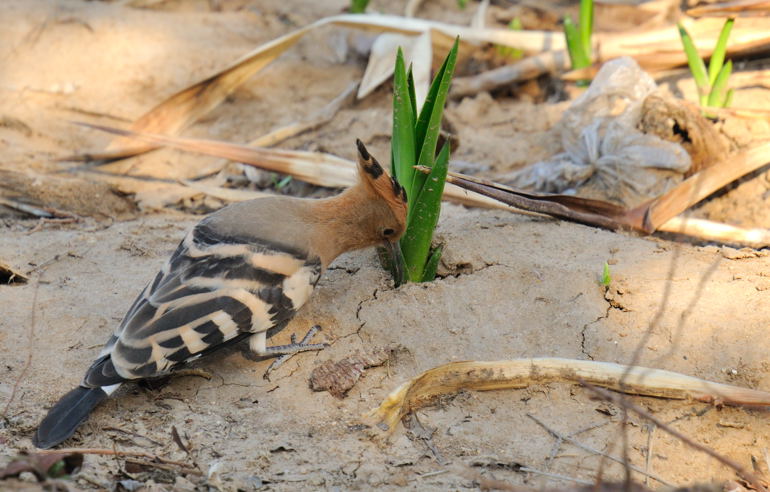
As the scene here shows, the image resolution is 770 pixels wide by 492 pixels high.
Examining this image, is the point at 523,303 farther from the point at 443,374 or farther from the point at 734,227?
the point at 734,227

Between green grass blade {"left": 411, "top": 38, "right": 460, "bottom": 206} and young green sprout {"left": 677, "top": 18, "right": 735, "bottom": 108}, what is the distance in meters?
1.81

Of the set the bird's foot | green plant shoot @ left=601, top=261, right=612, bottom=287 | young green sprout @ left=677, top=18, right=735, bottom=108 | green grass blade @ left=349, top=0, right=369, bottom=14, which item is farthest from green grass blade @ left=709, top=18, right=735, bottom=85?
the bird's foot

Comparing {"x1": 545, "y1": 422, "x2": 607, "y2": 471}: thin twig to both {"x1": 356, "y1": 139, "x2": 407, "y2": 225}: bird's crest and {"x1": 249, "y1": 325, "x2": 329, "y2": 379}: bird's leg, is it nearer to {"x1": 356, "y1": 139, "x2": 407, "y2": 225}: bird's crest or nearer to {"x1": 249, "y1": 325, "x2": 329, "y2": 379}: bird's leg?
{"x1": 249, "y1": 325, "x2": 329, "y2": 379}: bird's leg

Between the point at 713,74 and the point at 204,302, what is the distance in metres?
3.07

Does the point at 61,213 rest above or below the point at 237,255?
below

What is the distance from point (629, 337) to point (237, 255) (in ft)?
4.92

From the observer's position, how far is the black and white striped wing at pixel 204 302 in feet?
9.39

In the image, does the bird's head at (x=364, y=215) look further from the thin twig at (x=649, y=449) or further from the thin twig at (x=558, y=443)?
the thin twig at (x=649, y=449)

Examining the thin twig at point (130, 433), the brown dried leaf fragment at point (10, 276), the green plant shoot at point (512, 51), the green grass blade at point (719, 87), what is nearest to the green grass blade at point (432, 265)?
the thin twig at point (130, 433)

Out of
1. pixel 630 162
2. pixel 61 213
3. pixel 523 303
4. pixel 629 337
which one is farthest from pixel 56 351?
pixel 630 162

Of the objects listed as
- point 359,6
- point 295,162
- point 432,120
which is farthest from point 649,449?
point 359,6

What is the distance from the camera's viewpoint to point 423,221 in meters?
3.34

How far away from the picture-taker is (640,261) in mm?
3482

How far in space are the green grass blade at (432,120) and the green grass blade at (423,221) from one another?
0.08 metres
